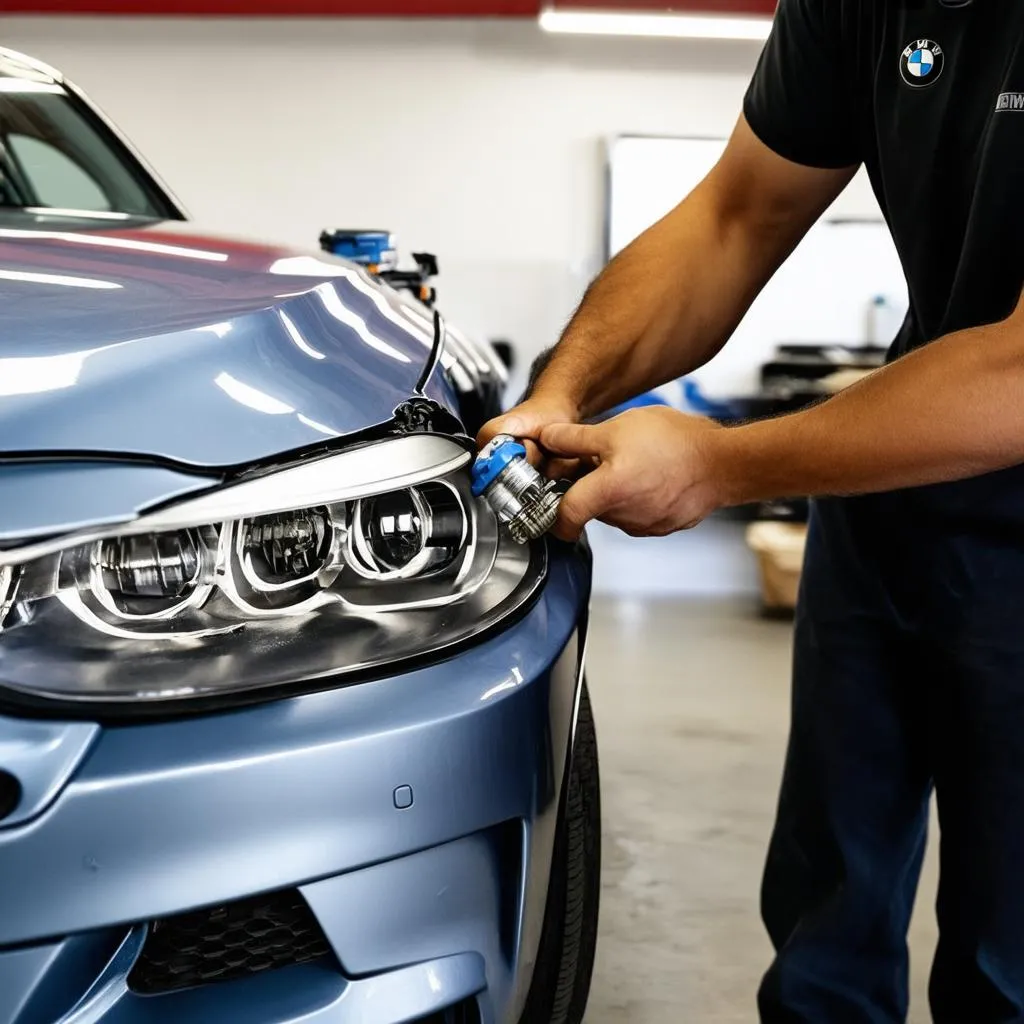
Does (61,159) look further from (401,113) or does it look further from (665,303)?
(401,113)

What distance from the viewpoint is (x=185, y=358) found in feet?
2.84

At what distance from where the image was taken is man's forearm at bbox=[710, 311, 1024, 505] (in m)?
0.87

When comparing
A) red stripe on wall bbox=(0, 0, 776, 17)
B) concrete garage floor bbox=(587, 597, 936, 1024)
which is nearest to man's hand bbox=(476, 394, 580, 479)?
concrete garage floor bbox=(587, 597, 936, 1024)

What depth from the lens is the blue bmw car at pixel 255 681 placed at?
725mm

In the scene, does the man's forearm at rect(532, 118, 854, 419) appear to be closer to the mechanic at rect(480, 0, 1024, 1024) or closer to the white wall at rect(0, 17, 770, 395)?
the mechanic at rect(480, 0, 1024, 1024)

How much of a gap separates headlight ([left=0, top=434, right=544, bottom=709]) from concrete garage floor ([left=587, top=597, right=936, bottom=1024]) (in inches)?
34.1

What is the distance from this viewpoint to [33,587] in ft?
2.63

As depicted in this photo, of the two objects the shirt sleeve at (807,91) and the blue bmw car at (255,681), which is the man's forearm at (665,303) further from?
the blue bmw car at (255,681)

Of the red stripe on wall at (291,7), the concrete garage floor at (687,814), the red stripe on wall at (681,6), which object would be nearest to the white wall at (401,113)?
the red stripe on wall at (291,7)

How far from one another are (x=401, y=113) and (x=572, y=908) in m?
5.24

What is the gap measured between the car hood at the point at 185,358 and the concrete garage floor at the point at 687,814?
38.9 inches

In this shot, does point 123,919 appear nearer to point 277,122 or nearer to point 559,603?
point 559,603

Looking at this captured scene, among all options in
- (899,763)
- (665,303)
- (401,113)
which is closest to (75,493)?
(665,303)

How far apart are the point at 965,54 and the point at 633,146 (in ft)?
16.2
